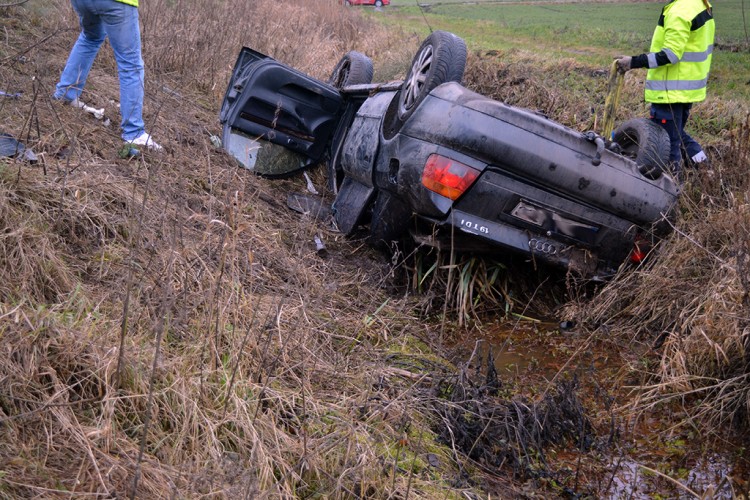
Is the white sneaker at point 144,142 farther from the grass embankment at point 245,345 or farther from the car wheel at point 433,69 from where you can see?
the car wheel at point 433,69

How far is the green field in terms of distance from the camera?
1210cm

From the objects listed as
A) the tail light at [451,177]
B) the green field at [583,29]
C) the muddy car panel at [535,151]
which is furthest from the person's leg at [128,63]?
the tail light at [451,177]

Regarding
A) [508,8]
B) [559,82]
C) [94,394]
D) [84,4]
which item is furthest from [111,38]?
[508,8]

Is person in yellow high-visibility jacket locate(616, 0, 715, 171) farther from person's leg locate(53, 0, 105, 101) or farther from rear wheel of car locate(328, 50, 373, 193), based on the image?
person's leg locate(53, 0, 105, 101)

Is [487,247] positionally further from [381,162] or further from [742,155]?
[742,155]

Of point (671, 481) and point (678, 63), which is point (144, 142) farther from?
point (678, 63)

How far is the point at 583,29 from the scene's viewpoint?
1833cm

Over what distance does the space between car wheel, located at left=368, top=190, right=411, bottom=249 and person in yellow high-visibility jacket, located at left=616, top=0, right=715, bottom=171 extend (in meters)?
2.64

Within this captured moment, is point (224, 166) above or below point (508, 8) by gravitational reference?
above

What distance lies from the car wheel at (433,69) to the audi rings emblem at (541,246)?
3.35 feet

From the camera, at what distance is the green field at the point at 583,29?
39.7 ft

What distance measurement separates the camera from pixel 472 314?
4.62 meters

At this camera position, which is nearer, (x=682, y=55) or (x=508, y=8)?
(x=682, y=55)

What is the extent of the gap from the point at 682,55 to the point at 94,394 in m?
5.33
